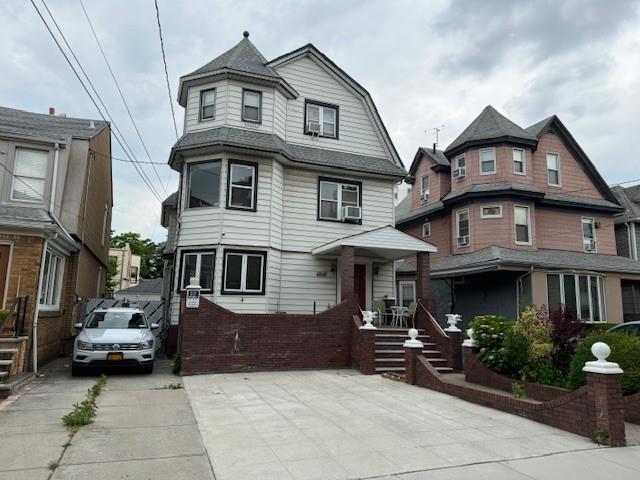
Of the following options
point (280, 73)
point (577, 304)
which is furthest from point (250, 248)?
point (577, 304)

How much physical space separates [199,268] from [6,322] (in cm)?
501

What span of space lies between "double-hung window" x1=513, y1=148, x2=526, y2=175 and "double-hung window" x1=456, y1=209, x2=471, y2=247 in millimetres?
2592

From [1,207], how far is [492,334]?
12.3m

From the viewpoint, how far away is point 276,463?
4.95 m

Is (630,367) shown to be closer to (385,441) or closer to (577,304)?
(385,441)

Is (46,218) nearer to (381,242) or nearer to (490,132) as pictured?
(381,242)

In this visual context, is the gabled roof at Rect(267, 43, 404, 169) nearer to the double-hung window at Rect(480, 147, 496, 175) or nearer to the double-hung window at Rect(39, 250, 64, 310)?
the double-hung window at Rect(480, 147, 496, 175)

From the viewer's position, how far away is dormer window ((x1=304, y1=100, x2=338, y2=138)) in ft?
52.0

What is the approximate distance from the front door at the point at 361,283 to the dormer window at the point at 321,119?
15.7 feet

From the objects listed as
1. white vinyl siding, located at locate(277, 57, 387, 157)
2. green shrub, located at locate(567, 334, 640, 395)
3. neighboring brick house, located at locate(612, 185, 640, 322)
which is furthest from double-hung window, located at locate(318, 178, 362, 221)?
neighboring brick house, located at locate(612, 185, 640, 322)

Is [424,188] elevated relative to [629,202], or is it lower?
elevated

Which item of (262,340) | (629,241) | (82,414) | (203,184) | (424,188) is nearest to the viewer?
(82,414)

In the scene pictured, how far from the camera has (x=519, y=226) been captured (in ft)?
58.5

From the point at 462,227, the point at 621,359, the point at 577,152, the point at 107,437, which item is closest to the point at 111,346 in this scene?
the point at 107,437
